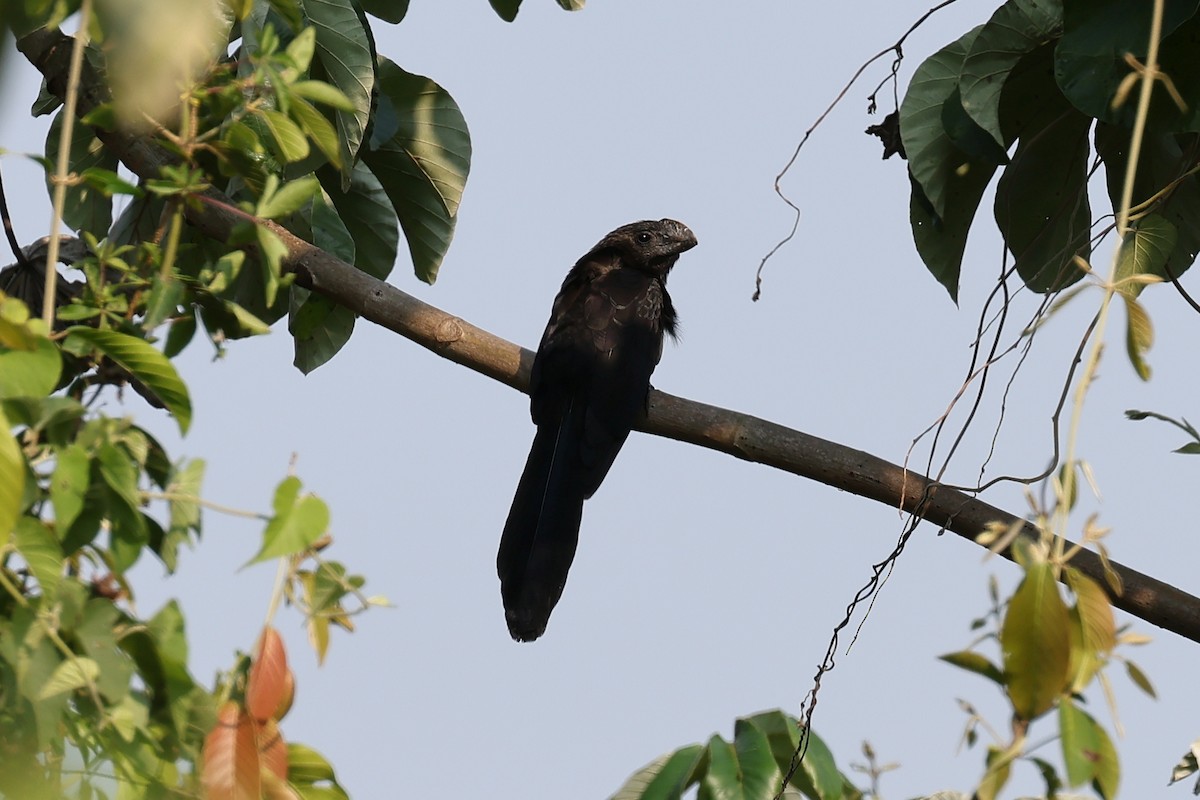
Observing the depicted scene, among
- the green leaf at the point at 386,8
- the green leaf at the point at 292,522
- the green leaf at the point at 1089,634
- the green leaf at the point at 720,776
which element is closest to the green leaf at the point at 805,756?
the green leaf at the point at 720,776

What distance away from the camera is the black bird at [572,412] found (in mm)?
3518

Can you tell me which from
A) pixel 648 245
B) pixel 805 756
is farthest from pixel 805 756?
pixel 648 245

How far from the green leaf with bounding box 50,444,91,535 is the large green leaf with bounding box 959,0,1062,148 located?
2.25 metres

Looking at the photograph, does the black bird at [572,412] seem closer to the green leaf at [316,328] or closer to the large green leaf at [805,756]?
the green leaf at [316,328]

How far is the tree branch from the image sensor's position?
259 cm

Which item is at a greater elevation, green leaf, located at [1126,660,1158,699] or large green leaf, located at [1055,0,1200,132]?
large green leaf, located at [1055,0,1200,132]

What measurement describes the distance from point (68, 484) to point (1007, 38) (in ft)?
7.85

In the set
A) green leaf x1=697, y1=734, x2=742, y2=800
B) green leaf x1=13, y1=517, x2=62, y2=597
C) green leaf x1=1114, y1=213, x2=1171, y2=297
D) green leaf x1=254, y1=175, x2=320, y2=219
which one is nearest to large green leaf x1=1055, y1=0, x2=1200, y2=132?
green leaf x1=1114, y1=213, x2=1171, y2=297

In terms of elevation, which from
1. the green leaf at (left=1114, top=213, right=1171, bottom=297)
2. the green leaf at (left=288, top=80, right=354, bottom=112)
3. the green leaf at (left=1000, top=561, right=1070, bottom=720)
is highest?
the green leaf at (left=1114, top=213, right=1171, bottom=297)

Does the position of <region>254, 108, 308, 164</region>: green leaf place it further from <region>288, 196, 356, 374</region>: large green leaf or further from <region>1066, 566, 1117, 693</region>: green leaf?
<region>288, 196, 356, 374</region>: large green leaf

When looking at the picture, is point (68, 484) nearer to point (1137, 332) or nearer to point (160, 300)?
point (160, 300)

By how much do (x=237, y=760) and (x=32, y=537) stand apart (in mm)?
278

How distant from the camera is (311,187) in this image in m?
1.41

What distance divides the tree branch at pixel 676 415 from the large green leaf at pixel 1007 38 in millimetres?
854
